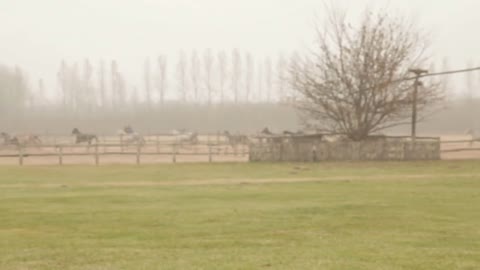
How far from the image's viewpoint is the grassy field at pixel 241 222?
28.4ft

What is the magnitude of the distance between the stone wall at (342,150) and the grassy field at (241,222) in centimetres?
933

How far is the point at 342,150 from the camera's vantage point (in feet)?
113

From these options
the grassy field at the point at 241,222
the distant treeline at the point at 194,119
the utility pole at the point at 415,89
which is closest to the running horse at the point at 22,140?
the grassy field at the point at 241,222

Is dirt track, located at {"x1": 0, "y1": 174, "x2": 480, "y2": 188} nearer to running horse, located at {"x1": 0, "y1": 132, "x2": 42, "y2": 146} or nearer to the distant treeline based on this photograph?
running horse, located at {"x1": 0, "y1": 132, "x2": 42, "y2": 146}

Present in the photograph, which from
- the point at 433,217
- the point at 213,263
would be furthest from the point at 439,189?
the point at 213,263

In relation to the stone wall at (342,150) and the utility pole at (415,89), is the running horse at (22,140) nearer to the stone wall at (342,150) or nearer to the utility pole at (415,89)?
the stone wall at (342,150)

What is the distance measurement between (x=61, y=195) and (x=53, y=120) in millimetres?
72922

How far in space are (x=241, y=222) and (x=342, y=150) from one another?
22456 mm

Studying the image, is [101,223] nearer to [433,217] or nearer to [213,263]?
[213,263]

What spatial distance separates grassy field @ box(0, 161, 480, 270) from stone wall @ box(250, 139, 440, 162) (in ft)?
30.6

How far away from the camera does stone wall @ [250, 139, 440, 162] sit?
34250 mm

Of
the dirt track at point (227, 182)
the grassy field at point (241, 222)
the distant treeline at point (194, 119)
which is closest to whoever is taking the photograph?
the grassy field at point (241, 222)

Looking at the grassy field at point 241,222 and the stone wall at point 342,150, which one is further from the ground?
the stone wall at point 342,150

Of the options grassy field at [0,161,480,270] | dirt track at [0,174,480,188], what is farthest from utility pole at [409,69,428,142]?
grassy field at [0,161,480,270]
